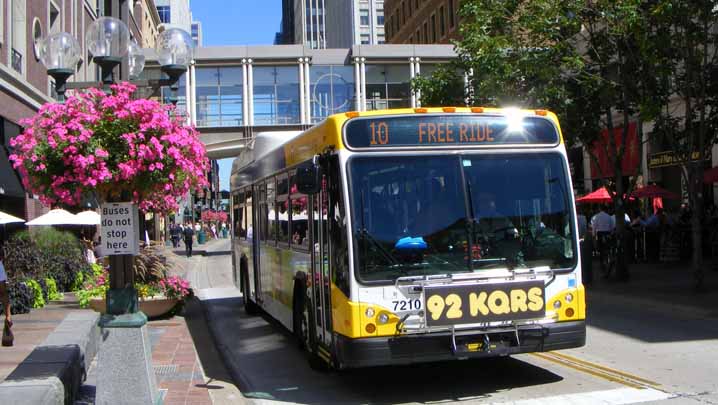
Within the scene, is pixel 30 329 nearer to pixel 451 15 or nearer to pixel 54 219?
pixel 54 219

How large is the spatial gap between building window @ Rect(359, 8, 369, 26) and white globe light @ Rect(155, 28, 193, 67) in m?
120

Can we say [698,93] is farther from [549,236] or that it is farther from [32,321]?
[32,321]

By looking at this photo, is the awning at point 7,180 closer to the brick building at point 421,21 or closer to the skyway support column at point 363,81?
the skyway support column at point 363,81

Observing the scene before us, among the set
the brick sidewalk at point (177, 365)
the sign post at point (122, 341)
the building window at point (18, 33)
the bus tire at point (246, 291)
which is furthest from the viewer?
the building window at point (18, 33)

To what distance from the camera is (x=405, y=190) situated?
7.52 meters

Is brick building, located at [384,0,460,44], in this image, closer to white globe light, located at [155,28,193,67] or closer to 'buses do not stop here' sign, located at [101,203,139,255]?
white globe light, located at [155,28,193,67]

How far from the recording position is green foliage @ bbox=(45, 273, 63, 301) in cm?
1665

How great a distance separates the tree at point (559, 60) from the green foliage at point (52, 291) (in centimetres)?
1070

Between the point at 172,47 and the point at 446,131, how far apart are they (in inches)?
147

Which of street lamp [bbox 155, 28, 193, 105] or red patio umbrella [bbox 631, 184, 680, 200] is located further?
red patio umbrella [bbox 631, 184, 680, 200]

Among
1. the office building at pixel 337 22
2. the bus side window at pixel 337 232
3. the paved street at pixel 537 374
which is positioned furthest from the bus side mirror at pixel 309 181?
the office building at pixel 337 22

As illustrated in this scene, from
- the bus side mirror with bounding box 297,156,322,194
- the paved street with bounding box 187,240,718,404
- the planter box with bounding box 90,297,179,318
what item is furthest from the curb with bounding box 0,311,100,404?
the planter box with bounding box 90,297,179,318

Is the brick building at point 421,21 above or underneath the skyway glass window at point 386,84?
above

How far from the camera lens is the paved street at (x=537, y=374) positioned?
24.8 feet
